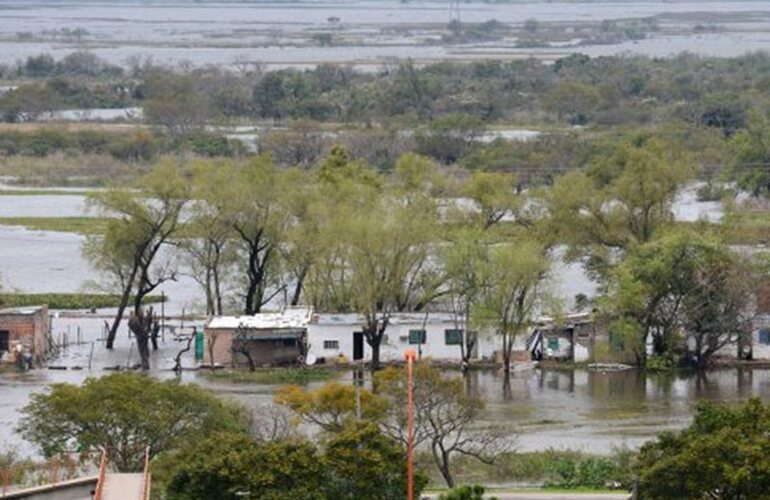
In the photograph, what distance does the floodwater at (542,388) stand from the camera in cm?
3023

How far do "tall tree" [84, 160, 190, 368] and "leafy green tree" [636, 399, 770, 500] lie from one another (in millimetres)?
16056

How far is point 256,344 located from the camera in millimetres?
35750

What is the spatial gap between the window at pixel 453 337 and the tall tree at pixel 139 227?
15.1 feet

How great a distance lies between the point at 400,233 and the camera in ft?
118

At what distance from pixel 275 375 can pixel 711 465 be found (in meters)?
13.9

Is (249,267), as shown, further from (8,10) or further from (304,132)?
(8,10)

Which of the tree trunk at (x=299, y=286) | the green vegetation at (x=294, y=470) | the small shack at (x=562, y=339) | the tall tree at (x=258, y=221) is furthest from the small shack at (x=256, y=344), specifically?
the green vegetation at (x=294, y=470)

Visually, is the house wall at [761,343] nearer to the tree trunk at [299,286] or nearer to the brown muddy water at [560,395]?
the brown muddy water at [560,395]

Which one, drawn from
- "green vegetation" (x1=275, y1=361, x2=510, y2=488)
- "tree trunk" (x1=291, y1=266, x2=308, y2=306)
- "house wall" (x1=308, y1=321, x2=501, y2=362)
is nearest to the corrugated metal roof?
"tree trunk" (x1=291, y1=266, x2=308, y2=306)

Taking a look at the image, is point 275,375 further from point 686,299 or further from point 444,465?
point 444,465

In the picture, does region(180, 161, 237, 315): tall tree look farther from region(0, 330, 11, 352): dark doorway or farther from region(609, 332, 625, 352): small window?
region(609, 332, 625, 352): small window

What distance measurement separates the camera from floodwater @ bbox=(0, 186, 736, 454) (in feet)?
99.2

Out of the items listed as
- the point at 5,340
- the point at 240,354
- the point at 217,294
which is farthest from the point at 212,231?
the point at 5,340

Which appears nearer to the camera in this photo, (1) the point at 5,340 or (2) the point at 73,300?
(1) the point at 5,340
